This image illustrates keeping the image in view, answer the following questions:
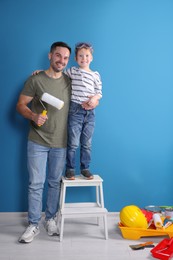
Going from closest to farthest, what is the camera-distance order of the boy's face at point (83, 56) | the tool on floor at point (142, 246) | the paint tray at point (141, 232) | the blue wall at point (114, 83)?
the tool on floor at point (142, 246), the paint tray at point (141, 232), the boy's face at point (83, 56), the blue wall at point (114, 83)

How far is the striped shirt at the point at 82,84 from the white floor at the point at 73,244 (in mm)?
1054

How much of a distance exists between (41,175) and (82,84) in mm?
788

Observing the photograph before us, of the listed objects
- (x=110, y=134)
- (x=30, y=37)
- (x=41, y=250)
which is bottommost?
(x=41, y=250)

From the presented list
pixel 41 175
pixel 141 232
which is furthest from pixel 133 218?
pixel 41 175

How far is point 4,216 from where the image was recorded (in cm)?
291

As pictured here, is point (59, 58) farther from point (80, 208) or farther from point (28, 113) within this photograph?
point (80, 208)

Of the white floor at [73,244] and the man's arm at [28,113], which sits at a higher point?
the man's arm at [28,113]

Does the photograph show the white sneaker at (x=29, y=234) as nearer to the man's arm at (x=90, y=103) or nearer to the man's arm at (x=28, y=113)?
the man's arm at (x=28, y=113)

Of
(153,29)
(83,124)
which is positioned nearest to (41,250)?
(83,124)

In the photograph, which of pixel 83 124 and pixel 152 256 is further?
pixel 83 124

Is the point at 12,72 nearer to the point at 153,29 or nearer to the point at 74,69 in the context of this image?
the point at 74,69

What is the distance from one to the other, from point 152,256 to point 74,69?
1523 millimetres

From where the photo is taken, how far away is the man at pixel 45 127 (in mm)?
2545

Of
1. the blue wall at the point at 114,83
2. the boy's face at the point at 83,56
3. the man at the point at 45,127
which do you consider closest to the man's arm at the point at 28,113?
the man at the point at 45,127
